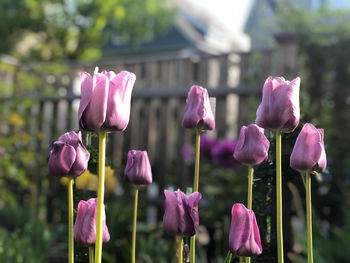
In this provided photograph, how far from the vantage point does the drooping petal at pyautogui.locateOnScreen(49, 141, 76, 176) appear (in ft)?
2.45

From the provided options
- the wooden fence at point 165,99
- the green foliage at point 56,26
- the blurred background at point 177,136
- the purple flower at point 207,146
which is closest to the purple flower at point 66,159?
the blurred background at point 177,136

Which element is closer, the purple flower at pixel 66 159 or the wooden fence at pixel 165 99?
the purple flower at pixel 66 159

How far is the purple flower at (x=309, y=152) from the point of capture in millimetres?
738

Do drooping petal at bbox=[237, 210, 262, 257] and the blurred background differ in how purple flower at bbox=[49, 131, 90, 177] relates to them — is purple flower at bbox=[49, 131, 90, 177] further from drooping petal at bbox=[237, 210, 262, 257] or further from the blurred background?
the blurred background

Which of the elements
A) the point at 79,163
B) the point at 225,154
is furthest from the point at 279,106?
the point at 225,154

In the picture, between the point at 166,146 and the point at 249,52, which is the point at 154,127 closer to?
the point at 166,146

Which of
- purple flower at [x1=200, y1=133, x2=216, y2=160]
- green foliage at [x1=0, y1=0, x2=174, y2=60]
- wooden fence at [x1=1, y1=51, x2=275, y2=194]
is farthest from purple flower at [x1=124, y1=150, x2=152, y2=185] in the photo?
green foliage at [x1=0, y1=0, x2=174, y2=60]

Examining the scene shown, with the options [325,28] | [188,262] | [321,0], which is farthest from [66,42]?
[188,262]

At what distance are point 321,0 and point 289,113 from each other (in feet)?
41.9

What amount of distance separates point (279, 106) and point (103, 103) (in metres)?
0.27

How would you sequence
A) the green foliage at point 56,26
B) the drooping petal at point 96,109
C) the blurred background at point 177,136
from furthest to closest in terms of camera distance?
the green foliage at point 56,26 → the blurred background at point 177,136 → the drooping petal at point 96,109

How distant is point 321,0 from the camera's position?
40.9 ft

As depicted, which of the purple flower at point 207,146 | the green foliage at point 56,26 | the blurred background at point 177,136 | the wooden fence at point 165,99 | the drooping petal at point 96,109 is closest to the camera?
the drooping petal at point 96,109

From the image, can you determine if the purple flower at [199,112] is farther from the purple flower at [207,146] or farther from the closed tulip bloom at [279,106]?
the purple flower at [207,146]
